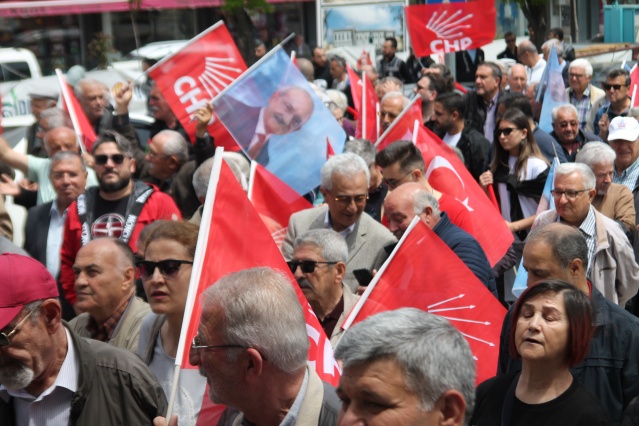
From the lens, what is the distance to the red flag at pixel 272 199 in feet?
24.3

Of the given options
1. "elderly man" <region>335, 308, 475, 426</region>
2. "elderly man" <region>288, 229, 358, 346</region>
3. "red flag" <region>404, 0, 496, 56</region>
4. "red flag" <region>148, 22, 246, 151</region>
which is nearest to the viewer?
"elderly man" <region>335, 308, 475, 426</region>

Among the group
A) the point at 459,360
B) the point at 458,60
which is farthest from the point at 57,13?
the point at 459,360

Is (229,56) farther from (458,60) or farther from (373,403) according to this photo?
(458,60)

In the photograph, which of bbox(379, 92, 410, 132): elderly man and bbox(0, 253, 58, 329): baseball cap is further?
bbox(379, 92, 410, 132): elderly man

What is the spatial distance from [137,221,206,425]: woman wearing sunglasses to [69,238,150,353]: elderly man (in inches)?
4.4

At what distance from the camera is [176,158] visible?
8586mm

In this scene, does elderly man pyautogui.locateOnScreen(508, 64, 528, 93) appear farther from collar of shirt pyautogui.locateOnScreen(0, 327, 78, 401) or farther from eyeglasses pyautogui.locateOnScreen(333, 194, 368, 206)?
collar of shirt pyautogui.locateOnScreen(0, 327, 78, 401)

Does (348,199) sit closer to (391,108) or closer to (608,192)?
(608,192)

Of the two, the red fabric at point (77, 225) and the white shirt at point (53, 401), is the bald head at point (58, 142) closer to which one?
the red fabric at point (77, 225)

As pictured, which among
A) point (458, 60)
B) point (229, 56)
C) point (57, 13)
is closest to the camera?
point (229, 56)

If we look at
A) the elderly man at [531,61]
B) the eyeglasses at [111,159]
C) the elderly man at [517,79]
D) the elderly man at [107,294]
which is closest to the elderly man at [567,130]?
the elderly man at [517,79]

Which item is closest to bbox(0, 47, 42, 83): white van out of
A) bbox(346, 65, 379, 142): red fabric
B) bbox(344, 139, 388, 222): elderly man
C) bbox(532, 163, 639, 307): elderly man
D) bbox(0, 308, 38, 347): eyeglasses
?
bbox(346, 65, 379, 142): red fabric

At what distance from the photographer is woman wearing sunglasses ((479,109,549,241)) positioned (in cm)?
828

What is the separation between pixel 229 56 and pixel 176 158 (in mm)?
1204
